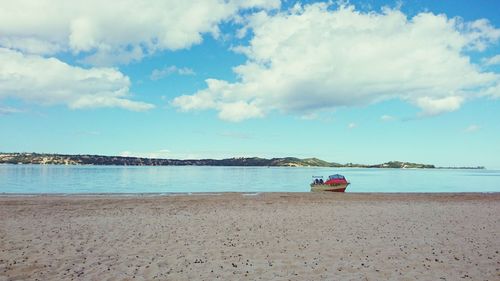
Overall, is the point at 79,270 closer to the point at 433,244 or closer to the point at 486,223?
the point at 433,244

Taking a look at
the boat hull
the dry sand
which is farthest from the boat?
the dry sand

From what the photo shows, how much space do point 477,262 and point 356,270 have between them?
481cm

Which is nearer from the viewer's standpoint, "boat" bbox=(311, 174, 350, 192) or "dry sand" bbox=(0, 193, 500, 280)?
"dry sand" bbox=(0, 193, 500, 280)

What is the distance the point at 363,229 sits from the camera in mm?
22219

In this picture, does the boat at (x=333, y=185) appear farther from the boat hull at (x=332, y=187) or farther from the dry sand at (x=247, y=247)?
the dry sand at (x=247, y=247)

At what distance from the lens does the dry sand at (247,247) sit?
1298 centimetres

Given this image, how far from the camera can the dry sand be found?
1298 centimetres

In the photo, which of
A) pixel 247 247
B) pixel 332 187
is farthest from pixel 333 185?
pixel 247 247

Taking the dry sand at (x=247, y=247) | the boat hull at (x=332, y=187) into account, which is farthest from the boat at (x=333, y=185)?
the dry sand at (x=247, y=247)

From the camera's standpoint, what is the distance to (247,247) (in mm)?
17094

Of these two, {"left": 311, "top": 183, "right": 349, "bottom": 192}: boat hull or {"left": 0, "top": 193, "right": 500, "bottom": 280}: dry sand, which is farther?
{"left": 311, "top": 183, "right": 349, "bottom": 192}: boat hull

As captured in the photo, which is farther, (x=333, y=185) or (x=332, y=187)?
(x=333, y=185)

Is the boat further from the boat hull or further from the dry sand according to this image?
the dry sand

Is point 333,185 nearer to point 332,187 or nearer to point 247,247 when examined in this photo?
point 332,187
